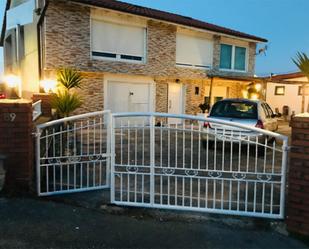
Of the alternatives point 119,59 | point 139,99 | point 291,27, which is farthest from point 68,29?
point 291,27

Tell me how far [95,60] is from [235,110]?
697cm

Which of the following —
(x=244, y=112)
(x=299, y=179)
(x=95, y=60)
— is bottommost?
(x=299, y=179)

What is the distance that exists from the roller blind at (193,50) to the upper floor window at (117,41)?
2540mm

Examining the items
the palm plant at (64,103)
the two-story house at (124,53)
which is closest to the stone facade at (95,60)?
the two-story house at (124,53)

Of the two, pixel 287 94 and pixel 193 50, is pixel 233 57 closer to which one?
pixel 193 50

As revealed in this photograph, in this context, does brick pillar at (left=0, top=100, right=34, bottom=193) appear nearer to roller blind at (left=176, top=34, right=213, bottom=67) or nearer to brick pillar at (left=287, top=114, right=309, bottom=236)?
brick pillar at (left=287, top=114, right=309, bottom=236)

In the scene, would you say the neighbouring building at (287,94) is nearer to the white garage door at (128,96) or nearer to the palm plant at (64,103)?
the white garage door at (128,96)

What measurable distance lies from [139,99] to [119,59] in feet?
7.25

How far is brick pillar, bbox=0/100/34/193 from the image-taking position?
519 cm

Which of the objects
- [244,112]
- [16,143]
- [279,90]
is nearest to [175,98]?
[244,112]

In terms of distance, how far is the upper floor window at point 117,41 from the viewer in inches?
559

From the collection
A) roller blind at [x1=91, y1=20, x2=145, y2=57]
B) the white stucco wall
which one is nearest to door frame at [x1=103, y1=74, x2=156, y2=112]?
roller blind at [x1=91, y1=20, x2=145, y2=57]

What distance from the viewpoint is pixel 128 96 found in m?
15.6

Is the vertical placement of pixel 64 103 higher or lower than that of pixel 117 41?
lower
